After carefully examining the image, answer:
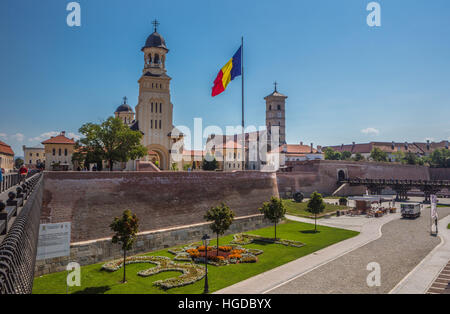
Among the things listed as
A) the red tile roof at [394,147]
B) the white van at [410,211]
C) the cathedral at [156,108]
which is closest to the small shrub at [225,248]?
the cathedral at [156,108]

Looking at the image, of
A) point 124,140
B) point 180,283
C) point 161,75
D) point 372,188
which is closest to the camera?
point 180,283

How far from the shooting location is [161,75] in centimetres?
4619

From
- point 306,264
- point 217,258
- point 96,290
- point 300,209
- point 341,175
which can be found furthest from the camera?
point 341,175

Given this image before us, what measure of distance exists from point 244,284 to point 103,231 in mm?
11097

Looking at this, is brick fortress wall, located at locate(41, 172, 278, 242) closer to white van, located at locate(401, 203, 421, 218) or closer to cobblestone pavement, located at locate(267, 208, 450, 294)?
cobblestone pavement, located at locate(267, 208, 450, 294)

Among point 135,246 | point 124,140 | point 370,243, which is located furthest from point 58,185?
point 370,243

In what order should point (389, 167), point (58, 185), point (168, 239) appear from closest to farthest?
point (58, 185)
point (168, 239)
point (389, 167)

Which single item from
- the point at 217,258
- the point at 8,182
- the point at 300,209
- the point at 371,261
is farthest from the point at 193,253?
the point at 300,209

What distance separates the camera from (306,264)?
2119 centimetres

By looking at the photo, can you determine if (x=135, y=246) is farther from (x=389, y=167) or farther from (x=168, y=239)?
(x=389, y=167)

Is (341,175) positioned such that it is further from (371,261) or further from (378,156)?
(371,261)

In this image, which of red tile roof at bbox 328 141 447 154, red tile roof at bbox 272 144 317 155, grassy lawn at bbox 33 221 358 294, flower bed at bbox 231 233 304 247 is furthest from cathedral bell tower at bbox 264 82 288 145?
grassy lawn at bbox 33 221 358 294

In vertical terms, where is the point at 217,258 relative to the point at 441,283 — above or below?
below

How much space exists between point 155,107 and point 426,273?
3820 centimetres
